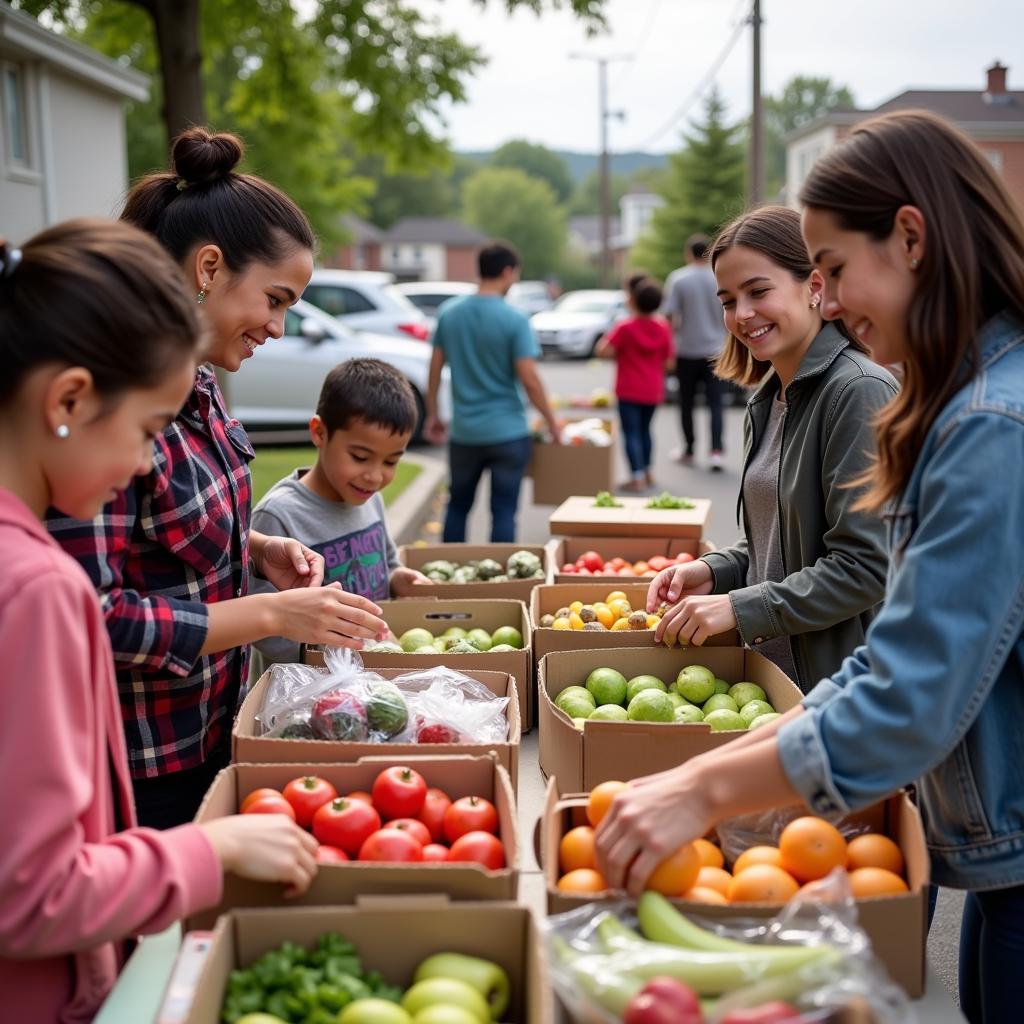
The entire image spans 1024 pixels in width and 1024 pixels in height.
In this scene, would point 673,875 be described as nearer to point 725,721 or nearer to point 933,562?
point 933,562

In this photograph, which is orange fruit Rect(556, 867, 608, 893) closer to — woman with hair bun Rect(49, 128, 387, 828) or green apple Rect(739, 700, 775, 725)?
woman with hair bun Rect(49, 128, 387, 828)

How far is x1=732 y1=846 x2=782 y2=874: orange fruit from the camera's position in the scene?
192 cm

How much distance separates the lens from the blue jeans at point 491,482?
7.54 meters

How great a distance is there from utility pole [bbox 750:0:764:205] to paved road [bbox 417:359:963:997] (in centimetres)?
364

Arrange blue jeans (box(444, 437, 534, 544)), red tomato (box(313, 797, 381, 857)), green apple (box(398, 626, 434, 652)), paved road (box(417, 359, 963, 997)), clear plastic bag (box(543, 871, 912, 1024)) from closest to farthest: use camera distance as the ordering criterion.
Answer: clear plastic bag (box(543, 871, 912, 1024))
red tomato (box(313, 797, 381, 857))
green apple (box(398, 626, 434, 652))
paved road (box(417, 359, 963, 997))
blue jeans (box(444, 437, 534, 544))

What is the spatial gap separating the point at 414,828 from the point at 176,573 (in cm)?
80

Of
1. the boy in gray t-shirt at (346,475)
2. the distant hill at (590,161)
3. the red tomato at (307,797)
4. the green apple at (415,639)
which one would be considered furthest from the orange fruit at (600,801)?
the distant hill at (590,161)

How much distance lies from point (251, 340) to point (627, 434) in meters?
9.60

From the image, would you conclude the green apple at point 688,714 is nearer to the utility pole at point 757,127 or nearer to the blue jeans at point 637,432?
the blue jeans at point 637,432

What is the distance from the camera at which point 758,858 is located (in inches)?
76.0

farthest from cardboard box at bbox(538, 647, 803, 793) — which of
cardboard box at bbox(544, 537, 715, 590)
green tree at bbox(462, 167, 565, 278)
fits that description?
green tree at bbox(462, 167, 565, 278)

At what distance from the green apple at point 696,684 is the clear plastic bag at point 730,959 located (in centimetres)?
120

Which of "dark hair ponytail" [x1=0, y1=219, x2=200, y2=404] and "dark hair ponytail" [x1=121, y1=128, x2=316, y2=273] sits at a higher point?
"dark hair ponytail" [x1=121, y1=128, x2=316, y2=273]

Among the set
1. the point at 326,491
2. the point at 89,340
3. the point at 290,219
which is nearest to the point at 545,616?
the point at 326,491
